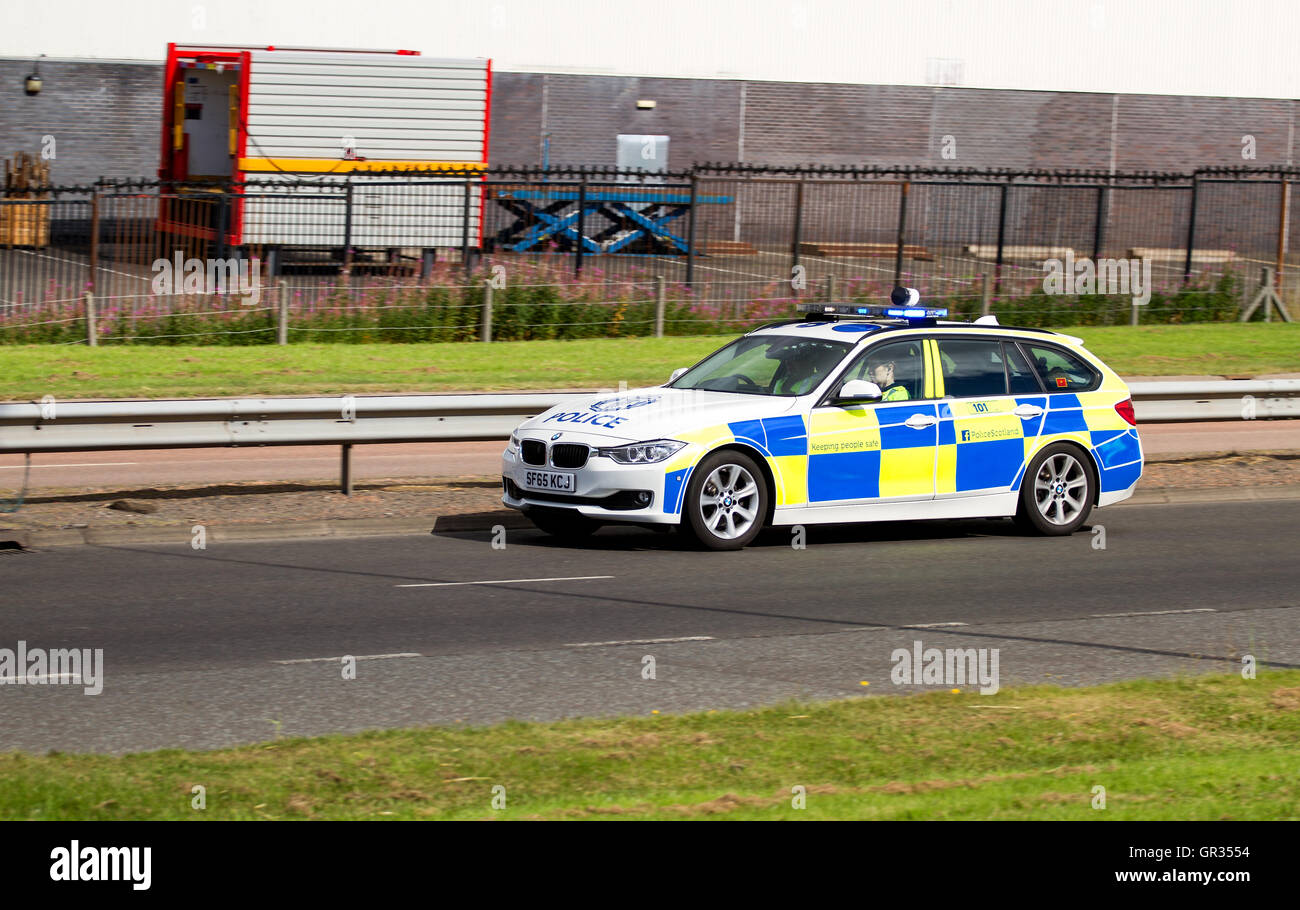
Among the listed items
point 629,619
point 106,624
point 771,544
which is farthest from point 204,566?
point 771,544

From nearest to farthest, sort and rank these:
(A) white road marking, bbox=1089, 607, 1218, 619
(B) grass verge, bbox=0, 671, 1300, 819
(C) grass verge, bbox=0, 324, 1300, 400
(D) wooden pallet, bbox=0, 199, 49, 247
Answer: (B) grass verge, bbox=0, 671, 1300, 819
(A) white road marking, bbox=1089, 607, 1218, 619
(C) grass verge, bbox=0, 324, 1300, 400
(D) wooden pallet, bbox=0, 199, 49, 247

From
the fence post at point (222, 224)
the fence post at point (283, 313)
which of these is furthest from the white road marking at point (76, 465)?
the fence post at point (222, 224)

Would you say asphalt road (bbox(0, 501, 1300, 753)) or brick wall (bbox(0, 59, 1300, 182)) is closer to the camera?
asphalt road (bbox(0, 501, 1300, 753))

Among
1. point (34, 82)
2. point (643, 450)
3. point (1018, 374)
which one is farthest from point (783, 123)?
point (643, 450)

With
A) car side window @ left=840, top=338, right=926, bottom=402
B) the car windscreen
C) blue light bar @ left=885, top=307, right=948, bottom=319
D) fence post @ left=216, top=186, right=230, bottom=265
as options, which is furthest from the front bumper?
fence post @ left=216, top=186, right=230, bottom=265

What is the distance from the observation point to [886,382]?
12.2 metres

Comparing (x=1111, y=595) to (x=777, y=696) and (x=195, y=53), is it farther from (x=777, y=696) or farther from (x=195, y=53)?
(x=195, y=53)

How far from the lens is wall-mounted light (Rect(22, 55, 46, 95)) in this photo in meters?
38.2

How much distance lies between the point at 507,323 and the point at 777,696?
17663 mm

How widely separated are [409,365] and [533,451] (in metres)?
10.3

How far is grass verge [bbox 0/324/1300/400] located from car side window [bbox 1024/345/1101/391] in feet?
27.2

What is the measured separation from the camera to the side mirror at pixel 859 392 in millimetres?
11805

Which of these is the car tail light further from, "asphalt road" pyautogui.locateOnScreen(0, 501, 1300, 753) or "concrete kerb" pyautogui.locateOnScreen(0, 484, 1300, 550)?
"concrete kerb" pyautogui.locateOnScreen(0, 484, 1300, 550)
